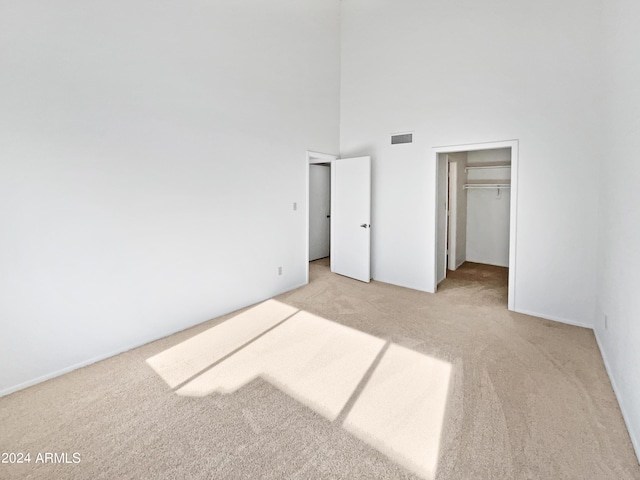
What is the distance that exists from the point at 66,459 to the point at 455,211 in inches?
243

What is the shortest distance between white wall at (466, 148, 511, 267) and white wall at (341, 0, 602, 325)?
242cm

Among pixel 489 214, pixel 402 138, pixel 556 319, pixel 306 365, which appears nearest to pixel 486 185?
pixel 489 214

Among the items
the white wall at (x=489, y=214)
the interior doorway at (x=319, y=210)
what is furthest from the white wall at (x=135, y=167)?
the white wall at (x=489, y=214)

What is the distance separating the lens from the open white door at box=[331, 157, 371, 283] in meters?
5.04

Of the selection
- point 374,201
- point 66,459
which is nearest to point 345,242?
point 374,201

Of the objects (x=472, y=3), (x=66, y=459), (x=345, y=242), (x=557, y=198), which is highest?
(x=472, y=3)

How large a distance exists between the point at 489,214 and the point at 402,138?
9.48ft

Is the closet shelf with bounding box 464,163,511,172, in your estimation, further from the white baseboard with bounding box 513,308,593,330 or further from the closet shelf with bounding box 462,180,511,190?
the white baseboard with bounding box 513,308,593,330

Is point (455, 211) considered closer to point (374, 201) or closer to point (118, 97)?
point (374, 201)

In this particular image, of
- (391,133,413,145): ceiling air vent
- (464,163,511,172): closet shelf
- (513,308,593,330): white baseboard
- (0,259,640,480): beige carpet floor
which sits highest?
(391,133,413,145): ceiling air vent

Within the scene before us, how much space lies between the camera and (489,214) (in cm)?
638

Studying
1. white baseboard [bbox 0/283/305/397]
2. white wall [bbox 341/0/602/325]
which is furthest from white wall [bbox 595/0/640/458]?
white baseboard [bbox 0/283/305/397]

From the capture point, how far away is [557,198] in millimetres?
3555

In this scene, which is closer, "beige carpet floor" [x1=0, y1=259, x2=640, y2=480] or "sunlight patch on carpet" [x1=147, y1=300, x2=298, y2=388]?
"beige carpet floor" [x1=0, y1=259, x2=640, y2=480]
